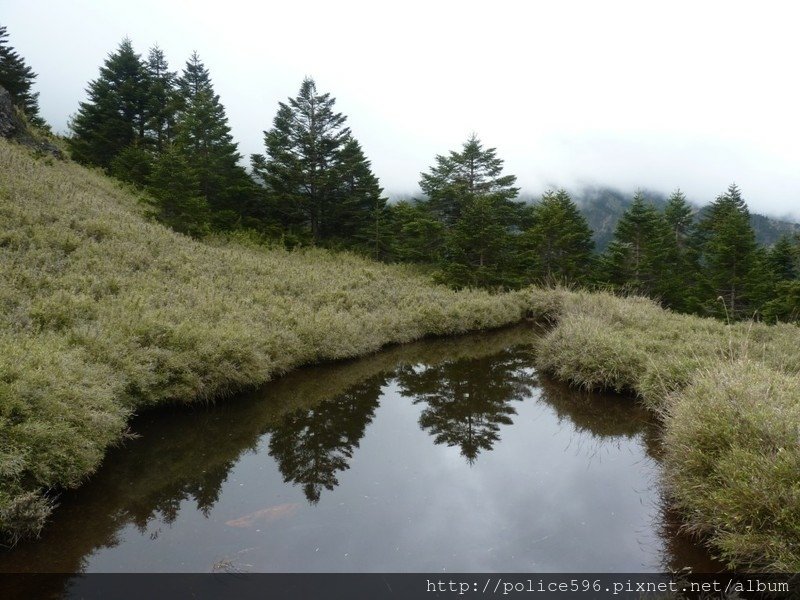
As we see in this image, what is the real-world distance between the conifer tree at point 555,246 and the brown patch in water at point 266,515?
2623cm

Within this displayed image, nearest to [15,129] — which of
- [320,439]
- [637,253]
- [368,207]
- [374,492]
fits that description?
[368,207]

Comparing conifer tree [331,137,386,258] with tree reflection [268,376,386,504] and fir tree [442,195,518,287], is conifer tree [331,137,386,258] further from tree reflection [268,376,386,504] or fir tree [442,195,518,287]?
tree reflection [268,376,386,504]

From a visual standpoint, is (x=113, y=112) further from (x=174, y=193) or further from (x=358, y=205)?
(x=358, y=205)

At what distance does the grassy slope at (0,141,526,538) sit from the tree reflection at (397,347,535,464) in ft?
9.43

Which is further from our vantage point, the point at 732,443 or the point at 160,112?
the point at 160,112

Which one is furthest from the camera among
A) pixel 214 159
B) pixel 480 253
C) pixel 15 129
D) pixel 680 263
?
pixel 680 263

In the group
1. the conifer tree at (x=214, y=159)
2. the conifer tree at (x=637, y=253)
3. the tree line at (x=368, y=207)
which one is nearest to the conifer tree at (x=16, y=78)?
the tree line at (x=368, y=207)

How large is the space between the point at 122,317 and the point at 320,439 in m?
5.59

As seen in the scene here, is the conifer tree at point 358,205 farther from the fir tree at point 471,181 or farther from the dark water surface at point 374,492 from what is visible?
the dark water surface at point 374,492

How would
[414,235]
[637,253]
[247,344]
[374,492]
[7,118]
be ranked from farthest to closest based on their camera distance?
[637,253]
[414,235]
[7,118]
[247,344]
[374,492]

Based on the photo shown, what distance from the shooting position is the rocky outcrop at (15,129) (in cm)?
2389

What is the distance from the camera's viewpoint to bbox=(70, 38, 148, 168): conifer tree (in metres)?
31.9

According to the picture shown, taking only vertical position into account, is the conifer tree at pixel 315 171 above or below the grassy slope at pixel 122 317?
above

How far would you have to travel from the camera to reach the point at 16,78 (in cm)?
3114
